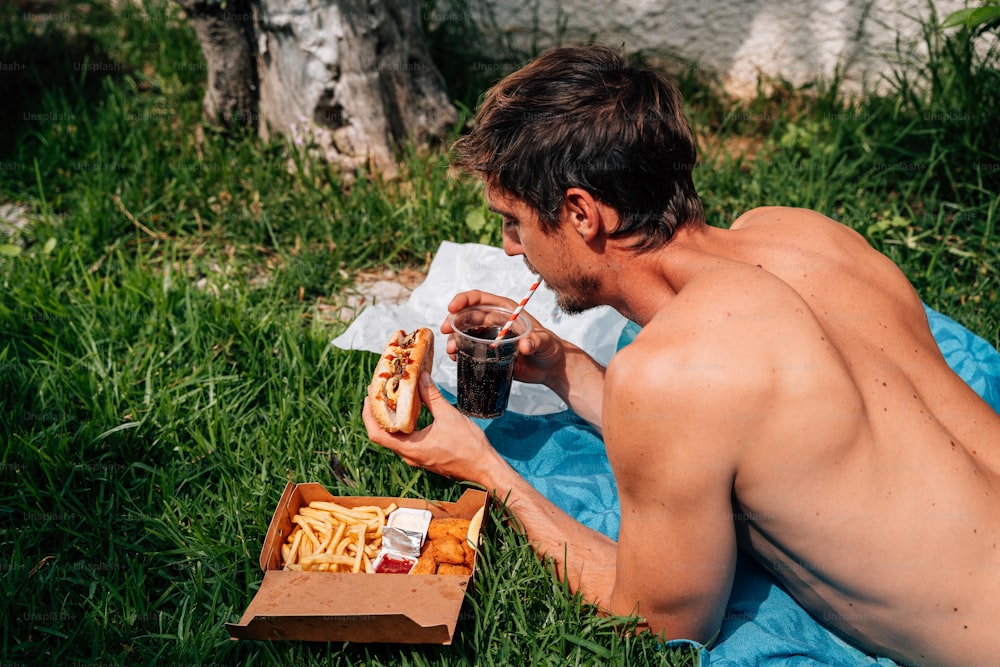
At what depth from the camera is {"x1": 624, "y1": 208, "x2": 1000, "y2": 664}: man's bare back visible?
78.4 inches

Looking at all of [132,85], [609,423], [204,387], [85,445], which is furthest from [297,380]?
[132,85]

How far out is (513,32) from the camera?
530cm

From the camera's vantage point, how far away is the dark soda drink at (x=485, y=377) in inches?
114

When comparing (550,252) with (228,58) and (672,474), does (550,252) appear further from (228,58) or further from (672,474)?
(228,58)

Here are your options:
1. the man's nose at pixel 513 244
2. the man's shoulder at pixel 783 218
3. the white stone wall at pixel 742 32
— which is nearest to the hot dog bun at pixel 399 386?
the man's nose at pixel 513 244

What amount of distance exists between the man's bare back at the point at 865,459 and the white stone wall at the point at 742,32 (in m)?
3.15

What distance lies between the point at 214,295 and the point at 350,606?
1.92m

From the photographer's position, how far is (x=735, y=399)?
77.2 inches

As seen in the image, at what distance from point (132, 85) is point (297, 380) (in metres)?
2.78

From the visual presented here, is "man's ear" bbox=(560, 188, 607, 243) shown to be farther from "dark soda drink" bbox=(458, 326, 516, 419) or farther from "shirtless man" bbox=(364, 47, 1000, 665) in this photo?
"dark soda drink" bbox=(458, 326, 516, 419)

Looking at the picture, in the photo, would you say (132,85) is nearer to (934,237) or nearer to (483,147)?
(483,147)

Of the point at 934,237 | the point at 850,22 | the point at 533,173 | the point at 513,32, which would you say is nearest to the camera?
the point at 533,173

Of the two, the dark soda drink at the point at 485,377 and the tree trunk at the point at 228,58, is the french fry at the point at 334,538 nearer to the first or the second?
the dark soda drink at the point at 485,377

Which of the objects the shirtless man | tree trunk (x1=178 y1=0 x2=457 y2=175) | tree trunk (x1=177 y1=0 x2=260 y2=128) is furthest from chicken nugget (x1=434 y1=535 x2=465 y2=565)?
tree trunk (x1=177 y1=0 x2=260 y2=128)
